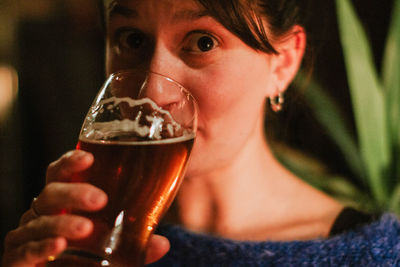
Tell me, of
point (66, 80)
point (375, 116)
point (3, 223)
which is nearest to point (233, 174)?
point (375, 116)

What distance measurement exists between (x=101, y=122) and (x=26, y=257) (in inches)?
11.5

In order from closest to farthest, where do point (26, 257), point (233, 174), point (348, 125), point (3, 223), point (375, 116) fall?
point (26, 257), point (233, 174), point (375, 116), point (348, 125), point (3, 223)

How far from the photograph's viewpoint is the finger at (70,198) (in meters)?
0.61

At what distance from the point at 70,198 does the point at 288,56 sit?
887 mm

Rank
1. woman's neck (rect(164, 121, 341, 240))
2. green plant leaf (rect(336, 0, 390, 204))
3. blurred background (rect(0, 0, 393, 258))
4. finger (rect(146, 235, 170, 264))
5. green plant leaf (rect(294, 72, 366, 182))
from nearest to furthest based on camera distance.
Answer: finger (rect(146, 235, 170, 264)), woman's neck (rect(164, 121, 341, 240)), green plant leaf (rect(336, 0, 390, 204)), green plant leaf (rect(294, 72, 366, 182)), blurred background (rect(0, 0, 393, 258))

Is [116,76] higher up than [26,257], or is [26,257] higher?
[116,76]

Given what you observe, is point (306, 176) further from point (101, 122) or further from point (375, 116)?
point (101, 122)

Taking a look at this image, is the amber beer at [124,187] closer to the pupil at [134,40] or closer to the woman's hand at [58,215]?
the woman's hand at [58,215]

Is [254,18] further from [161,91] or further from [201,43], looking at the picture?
[161,91]

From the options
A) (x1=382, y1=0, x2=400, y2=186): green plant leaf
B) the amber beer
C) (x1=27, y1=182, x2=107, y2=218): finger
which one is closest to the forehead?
the amber beer

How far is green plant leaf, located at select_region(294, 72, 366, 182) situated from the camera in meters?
1.67

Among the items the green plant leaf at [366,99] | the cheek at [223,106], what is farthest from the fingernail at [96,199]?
the green plant leaf at [366,99]

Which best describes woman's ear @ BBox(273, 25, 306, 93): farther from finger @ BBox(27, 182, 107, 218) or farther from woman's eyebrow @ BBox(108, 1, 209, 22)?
finger @ BBox(27, 182, 107, 218)

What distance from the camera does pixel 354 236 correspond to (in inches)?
40.1
